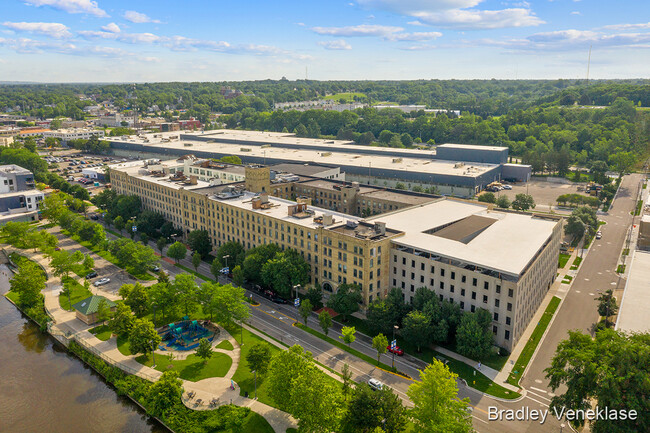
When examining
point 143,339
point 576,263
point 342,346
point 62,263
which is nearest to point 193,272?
point 62,263

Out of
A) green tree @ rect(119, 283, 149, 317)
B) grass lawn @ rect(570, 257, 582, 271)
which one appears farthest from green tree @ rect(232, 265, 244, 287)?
grass lawn @ rect(570, 257, 582, 271)

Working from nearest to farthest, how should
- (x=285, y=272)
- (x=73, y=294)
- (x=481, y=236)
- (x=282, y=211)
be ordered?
(x=481, y=236)
(x=285, y=272)
(x=73, y=294)
(x=282, y=211)

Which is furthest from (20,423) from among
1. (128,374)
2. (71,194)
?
(71,194)

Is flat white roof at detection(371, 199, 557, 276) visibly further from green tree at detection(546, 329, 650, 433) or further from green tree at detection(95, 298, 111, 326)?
green tree at detection(95, 298, 111, 326)

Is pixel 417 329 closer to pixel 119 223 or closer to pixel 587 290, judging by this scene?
pixel 587 290

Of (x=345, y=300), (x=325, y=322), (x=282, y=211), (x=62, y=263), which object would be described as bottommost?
(x=325, y=322)

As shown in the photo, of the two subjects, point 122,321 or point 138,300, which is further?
point 138,300

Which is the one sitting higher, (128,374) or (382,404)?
(382,404)

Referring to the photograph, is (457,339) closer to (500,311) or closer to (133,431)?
(500,311)
